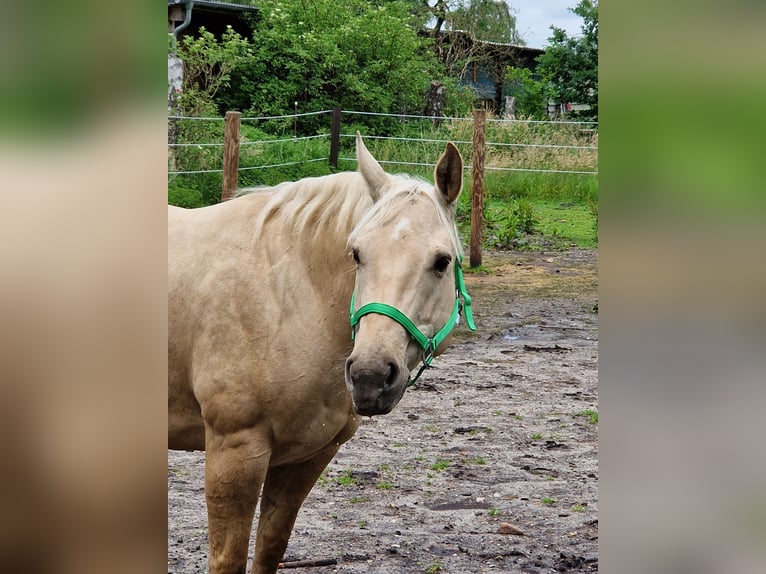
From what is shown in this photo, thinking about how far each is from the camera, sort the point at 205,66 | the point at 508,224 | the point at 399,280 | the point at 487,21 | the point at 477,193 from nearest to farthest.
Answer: the point at 399,280
the point at 477,193
the point at 508,224
the point at 205,66
the point at 487,21

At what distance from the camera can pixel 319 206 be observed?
2391 mm

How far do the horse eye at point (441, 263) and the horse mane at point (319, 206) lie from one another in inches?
12.4

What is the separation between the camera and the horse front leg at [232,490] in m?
2.24

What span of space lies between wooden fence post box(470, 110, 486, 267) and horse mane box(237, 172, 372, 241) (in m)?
5.77

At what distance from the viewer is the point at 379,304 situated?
194 cm

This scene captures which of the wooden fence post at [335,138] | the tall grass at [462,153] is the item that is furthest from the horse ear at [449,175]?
the wooden fence post at [335,138]

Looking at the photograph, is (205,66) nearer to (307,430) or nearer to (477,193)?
(477,193)

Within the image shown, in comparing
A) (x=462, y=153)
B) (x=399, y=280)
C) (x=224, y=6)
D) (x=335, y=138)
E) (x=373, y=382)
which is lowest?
(x=373, y=382)

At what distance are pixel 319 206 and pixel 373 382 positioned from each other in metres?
0.73

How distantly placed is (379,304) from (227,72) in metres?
11.4
